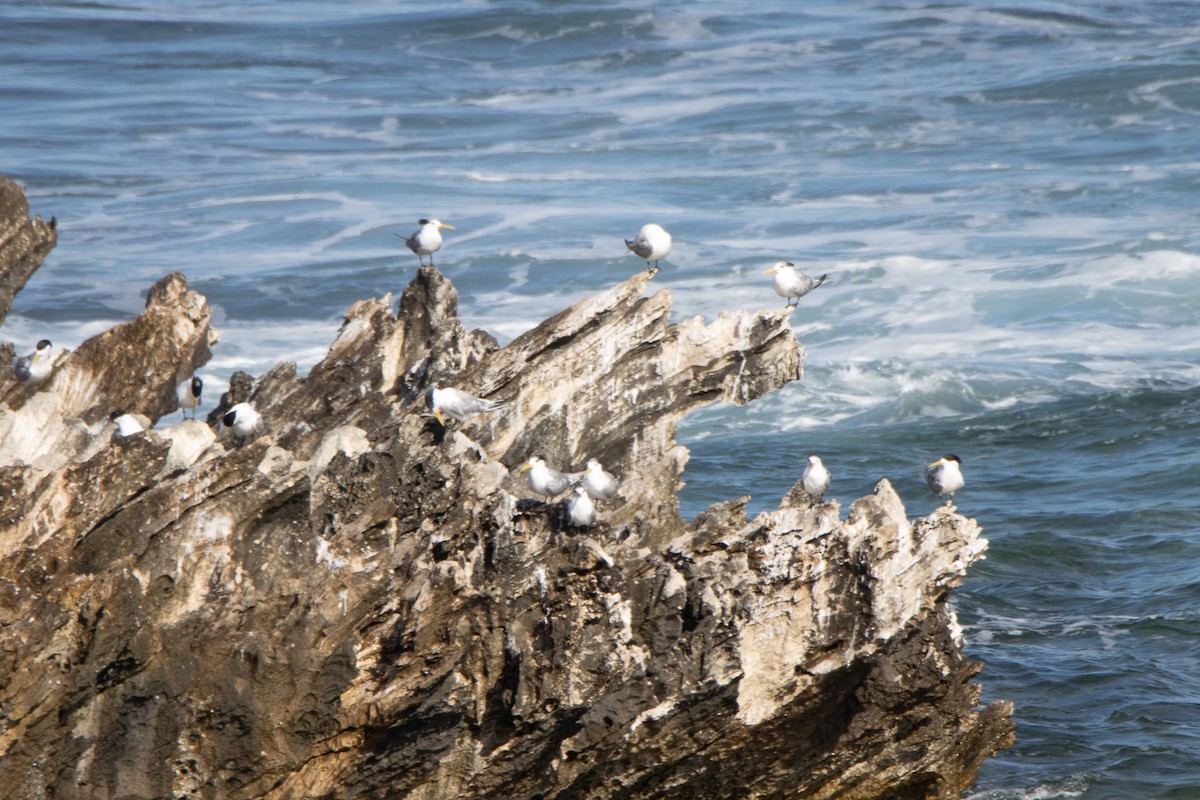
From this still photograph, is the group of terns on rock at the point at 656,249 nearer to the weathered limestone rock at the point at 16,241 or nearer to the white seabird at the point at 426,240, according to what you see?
the white seabird at the point at 426,240

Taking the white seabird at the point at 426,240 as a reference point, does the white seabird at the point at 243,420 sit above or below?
below

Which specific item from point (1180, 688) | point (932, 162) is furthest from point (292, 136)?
point (1180, 688)

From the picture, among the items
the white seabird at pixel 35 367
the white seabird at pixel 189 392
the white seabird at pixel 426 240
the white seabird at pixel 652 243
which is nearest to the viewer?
the white seabird at pixel 35 367

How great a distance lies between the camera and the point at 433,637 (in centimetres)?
1028

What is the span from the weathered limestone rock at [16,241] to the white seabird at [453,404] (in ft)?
28.7

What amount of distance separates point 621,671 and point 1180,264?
3057 centimetres

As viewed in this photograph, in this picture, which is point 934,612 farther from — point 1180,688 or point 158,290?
point 158,290

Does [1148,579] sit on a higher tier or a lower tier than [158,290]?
lower

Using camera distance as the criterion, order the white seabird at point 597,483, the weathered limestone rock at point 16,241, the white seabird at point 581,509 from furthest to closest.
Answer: the weathered limestone rock at point 16,241 < the white seabird at point 597,483 < the white seabird at point 581,509

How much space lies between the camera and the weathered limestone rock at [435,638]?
943 cm

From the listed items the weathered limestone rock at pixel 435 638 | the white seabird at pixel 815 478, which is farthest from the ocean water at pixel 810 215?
the weathered limestone rock at pixel 435 638

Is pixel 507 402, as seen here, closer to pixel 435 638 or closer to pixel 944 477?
pixel 435 638

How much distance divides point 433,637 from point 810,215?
33.6 m

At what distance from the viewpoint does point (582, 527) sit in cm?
1134
